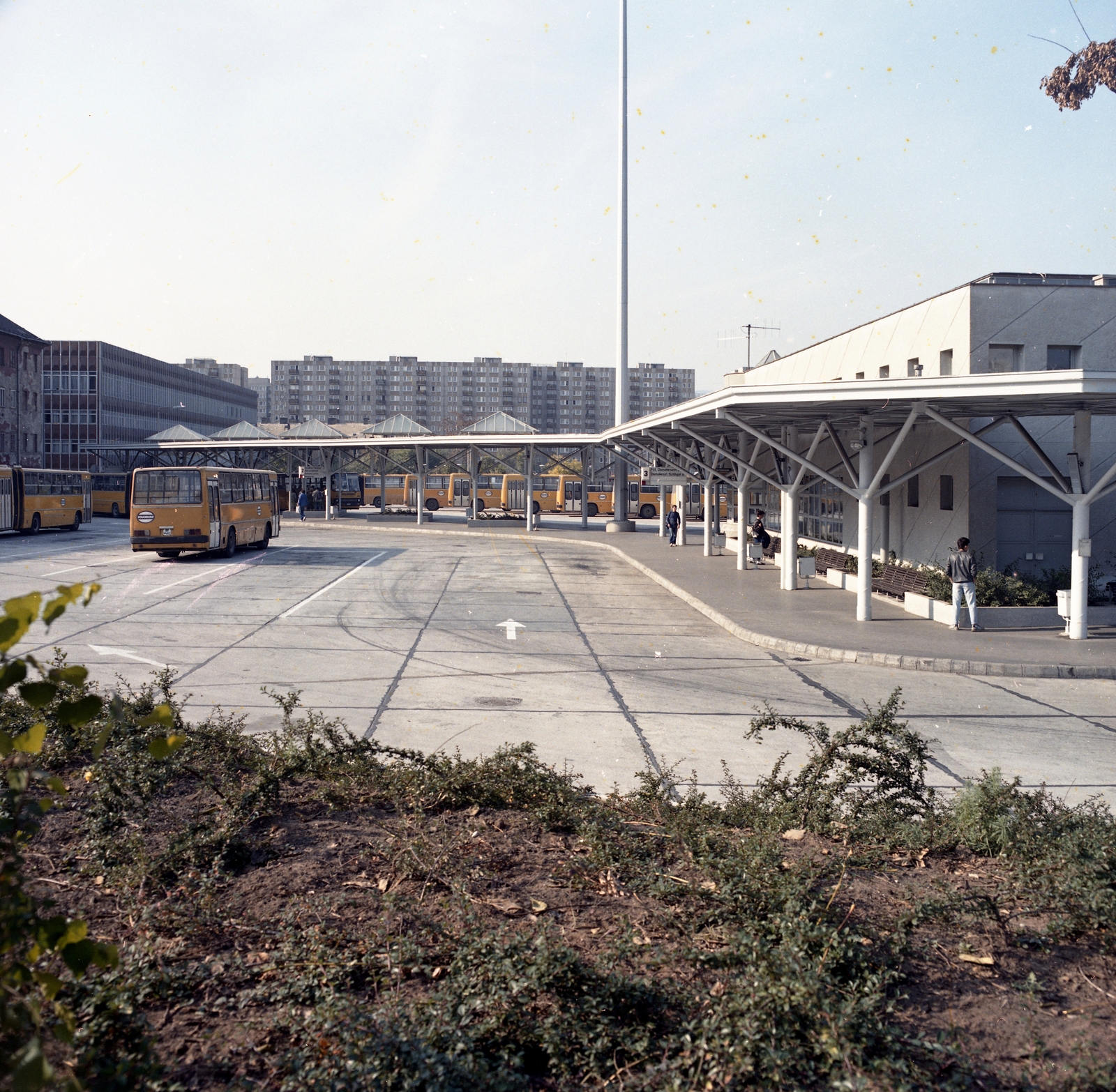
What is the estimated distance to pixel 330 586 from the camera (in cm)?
2419

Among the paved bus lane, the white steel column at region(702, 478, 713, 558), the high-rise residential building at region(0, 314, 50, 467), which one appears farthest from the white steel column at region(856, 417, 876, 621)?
the high-rise residential building at region(0, 314, 50, 467)

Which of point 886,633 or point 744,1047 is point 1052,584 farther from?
point 744,1047

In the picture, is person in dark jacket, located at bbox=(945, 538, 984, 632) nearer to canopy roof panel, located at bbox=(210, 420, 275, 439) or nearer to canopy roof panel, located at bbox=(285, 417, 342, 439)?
canopy roof panel, located at bbox=(285, 417, 342, 439)

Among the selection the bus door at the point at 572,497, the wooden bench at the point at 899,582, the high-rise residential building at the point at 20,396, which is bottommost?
the wooden bench at the point at 899,582

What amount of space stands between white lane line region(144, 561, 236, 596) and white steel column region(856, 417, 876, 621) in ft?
49.6

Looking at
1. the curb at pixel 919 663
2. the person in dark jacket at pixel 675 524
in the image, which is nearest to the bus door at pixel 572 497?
the person in dark jacket at pixel 675 524

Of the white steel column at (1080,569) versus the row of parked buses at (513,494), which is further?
the row of parked buses at (513,494)

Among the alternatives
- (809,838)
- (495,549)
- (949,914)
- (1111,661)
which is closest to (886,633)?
(1111,661)

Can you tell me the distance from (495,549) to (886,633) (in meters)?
21.8

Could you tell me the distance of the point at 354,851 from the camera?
217 inches

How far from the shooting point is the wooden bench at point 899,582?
66.0 ft

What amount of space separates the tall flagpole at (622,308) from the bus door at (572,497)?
1768 centimetres

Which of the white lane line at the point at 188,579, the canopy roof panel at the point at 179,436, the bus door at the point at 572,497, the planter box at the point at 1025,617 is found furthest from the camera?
the bus door at the point at 572,497

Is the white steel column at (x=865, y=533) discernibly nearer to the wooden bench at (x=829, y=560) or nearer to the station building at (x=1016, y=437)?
the station building at (x=1016, y=437)
